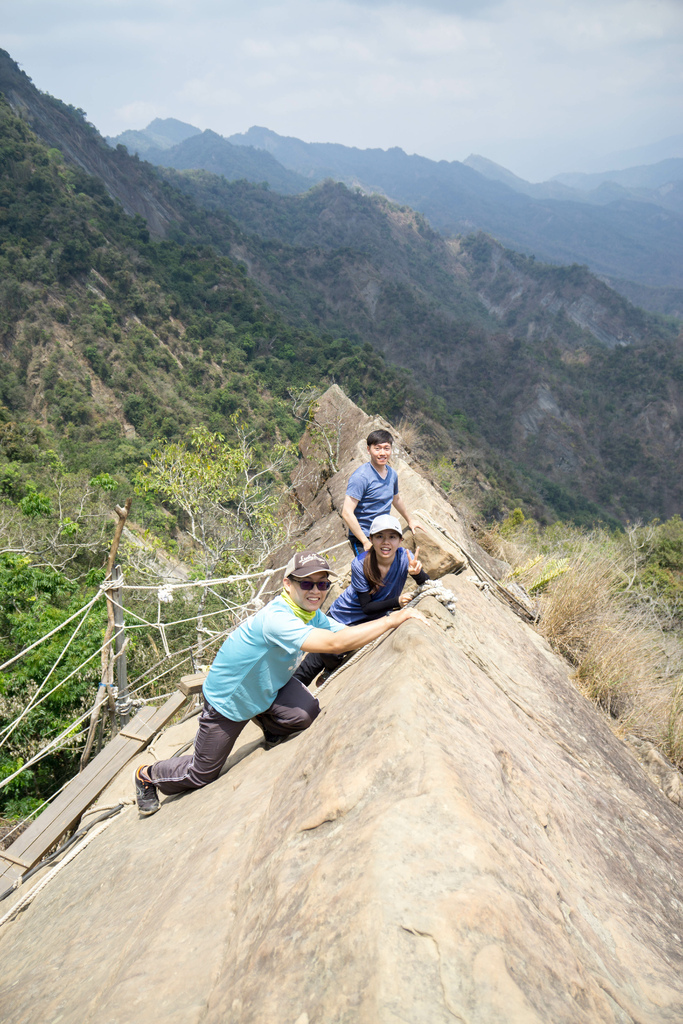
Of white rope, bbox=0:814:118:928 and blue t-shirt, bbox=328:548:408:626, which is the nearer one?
white rope, bbox=0:814:118:928

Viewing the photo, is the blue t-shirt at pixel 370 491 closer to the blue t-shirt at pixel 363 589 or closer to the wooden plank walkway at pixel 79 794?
the blue t-shirt at pixel 363 589

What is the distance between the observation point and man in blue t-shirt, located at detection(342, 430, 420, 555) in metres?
4.05

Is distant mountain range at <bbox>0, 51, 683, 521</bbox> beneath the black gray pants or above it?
above

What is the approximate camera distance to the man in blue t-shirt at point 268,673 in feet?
7.69

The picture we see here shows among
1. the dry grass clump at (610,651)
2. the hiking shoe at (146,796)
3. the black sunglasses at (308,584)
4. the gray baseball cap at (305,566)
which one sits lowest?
the dry grass clump at (610,651)

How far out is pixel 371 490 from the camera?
4.12 m

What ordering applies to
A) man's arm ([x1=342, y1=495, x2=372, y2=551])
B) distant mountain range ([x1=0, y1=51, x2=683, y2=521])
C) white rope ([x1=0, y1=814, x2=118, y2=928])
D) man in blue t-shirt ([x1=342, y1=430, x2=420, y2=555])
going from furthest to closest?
distant mountain range ([x1=0, y1=51, x2=683, y2=521]) < man in blue t-shirt ([x1=342, y1=430, x2=420, y2=555]) < man's arm ([x1=342, y1=495, x2=372, y2=551]) < white rope ([x1=0, y1=814, x2=118, y2=928])

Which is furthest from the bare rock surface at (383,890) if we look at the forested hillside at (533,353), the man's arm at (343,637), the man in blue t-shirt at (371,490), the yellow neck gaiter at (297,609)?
the forested hillside at (533,353)

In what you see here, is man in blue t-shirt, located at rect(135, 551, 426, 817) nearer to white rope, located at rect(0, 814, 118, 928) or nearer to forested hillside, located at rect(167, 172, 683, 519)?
white rope, located at rect(0, 814, 118, 928)

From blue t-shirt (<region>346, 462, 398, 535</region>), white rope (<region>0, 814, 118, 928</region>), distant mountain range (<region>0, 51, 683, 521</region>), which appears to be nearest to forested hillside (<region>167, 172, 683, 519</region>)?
distant mountain range (<region>0, 51, 683, 521</region>)

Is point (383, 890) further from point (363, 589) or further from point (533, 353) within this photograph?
point (533, 353)

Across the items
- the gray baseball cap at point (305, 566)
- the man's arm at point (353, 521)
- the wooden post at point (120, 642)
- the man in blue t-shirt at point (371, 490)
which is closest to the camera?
the gray baseball cap at point (305, 566)

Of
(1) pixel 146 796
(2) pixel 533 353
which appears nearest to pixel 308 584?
(1) pixel 146 796

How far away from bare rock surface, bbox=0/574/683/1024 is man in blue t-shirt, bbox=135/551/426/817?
0.39ft
